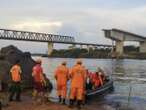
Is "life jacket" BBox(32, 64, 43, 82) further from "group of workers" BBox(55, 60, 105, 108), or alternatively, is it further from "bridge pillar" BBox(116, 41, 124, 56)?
"bridge pillar" BBox(116, 41, 124, 56)

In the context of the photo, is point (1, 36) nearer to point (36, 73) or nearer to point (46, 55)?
point (46, 55)

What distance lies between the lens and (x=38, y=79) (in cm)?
2062

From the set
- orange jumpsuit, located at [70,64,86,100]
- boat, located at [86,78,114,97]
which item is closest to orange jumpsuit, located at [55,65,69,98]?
orange jumpsuit, located at [70,64,86,100]

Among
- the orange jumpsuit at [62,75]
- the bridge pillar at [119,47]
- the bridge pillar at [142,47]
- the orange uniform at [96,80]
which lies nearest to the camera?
the orange jumpsuit at [62,75]

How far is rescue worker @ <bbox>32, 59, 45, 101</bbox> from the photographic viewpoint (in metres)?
20.5

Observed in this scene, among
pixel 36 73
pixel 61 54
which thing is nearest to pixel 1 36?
pixel 61 54

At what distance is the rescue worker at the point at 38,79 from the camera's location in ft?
67.4

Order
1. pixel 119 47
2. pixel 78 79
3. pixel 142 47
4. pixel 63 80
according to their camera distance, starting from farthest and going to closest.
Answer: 1. pixel 142 47
2. pixel 119 47
3. pixel 63 80
4. pixel 78 79

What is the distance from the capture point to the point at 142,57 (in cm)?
17062

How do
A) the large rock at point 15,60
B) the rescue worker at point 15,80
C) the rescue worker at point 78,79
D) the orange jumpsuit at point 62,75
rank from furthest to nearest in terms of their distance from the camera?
the large rock at point 15,60
the orange jumpsuit at point 62,75
the rescue worker at point 15,80
the rescue worker at point 78,79

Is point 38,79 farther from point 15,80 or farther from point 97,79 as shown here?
point 97,79

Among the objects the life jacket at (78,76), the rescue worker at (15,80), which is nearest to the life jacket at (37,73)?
the rescue worker at (15,80)

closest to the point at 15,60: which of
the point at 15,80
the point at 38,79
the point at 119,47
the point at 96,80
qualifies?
the point at 96,80

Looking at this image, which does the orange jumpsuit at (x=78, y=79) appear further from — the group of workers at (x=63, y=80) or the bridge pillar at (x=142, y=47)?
the bridge pillar at (x=142, y=47)
